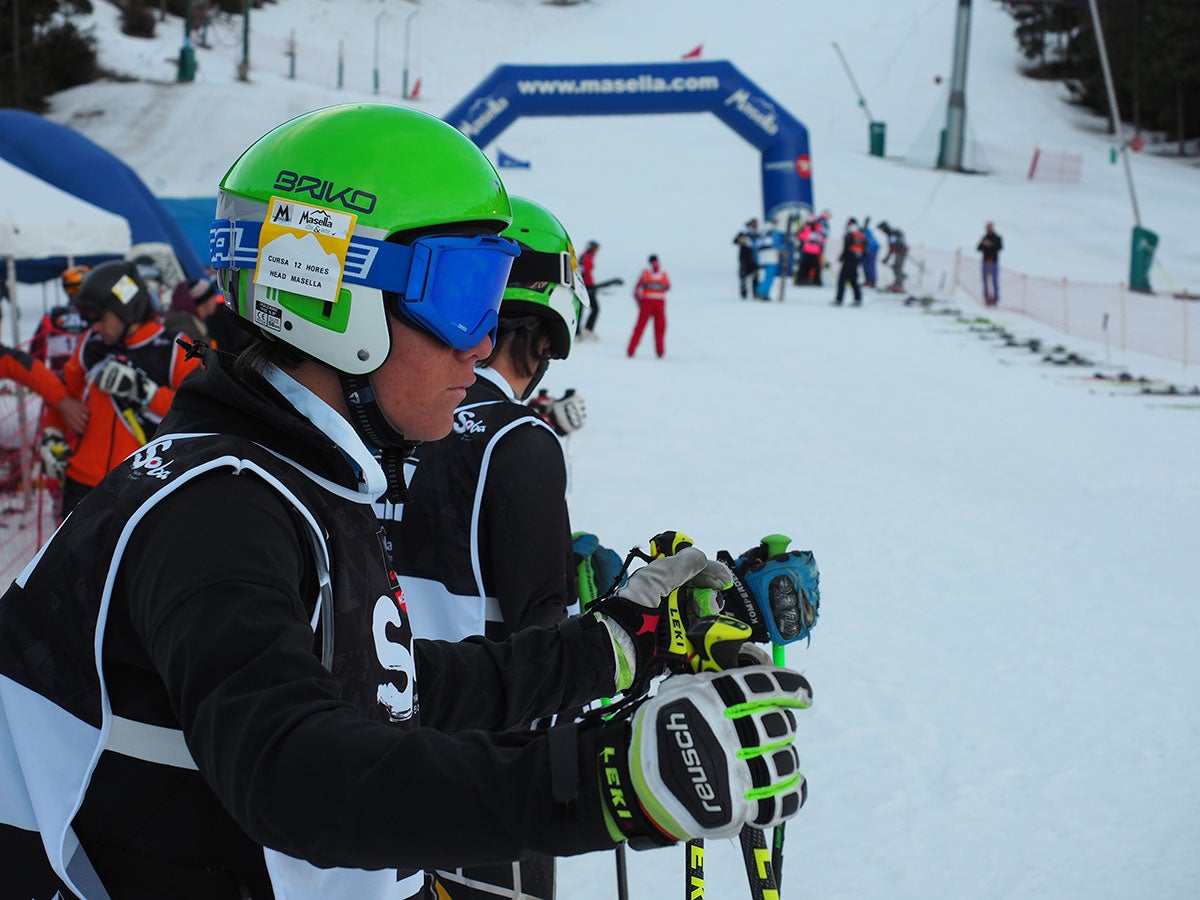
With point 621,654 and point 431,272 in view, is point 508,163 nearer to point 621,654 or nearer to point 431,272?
point 621,654

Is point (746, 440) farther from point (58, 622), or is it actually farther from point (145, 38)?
point (145, 38)

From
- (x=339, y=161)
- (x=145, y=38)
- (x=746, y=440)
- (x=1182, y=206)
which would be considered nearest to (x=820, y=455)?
(x=746, y=440)

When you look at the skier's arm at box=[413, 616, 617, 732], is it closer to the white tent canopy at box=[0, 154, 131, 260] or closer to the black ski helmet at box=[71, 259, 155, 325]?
the black ski helmet at box=[71, 259, 155, 325]

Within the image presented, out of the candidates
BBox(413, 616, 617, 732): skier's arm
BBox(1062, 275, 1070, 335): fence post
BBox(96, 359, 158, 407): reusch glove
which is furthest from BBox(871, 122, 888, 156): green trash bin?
BBox(413, 616, 617, 732): skier's arm

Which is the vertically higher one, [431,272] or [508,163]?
[508,163]

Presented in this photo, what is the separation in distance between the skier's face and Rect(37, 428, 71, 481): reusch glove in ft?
22.6

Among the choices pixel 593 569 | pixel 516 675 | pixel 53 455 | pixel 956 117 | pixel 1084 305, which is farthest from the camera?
pixel 956 117

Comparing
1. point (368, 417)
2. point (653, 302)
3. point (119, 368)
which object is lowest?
point (119, 368)

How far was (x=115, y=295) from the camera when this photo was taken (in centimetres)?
592

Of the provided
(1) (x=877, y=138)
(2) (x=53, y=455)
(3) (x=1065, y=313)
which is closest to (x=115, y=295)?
(2) (x=53, y=455)

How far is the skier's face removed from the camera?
5.51ft

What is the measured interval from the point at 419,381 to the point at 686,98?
2764 centimetres

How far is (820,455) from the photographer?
36.4ft

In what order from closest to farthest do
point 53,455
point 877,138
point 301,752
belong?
point 301,752, point 53,455, point 877,138
